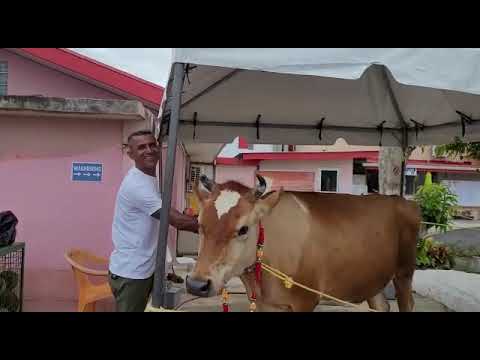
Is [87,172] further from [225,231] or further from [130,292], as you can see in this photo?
[225,231]

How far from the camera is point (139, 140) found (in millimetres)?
3219

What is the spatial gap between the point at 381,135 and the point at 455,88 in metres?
3.11

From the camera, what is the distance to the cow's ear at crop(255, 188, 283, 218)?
Result: 2902mm

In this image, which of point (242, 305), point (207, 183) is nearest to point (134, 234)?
point (207, 183)

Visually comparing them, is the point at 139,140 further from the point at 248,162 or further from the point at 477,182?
the point at 477,182

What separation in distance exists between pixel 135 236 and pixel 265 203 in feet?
3.06

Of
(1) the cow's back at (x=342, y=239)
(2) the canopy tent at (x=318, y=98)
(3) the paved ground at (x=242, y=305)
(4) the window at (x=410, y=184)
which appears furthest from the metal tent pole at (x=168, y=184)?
(4) the window at (x=410, y=184)

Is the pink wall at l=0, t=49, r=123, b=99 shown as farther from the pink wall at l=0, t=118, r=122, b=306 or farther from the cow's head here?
the cow's head

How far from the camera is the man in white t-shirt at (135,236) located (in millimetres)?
3145

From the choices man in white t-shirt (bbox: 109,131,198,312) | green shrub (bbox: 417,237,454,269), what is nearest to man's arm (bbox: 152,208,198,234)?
man in white t-shirt (bbox: 109,131,198,312)

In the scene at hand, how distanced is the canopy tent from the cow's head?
252mm

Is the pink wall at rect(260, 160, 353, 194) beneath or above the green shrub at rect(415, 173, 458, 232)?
above

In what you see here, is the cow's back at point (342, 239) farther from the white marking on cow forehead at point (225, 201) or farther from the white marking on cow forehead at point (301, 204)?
the white marking on cow forehead at point (225, 201)

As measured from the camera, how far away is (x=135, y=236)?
10.4 feet
